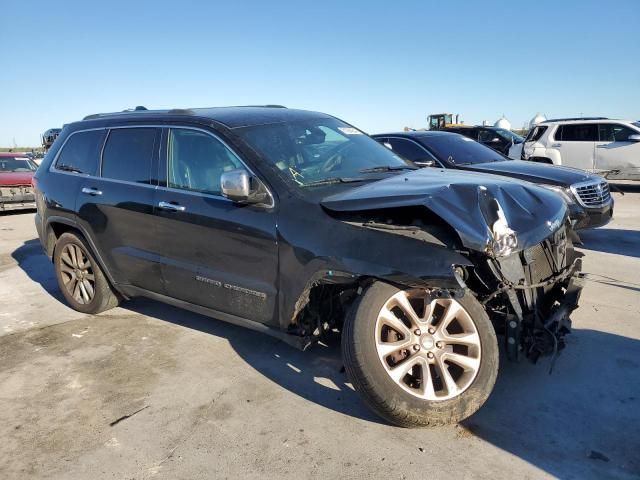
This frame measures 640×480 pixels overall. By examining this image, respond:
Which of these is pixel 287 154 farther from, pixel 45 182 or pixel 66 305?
pixel 66 305

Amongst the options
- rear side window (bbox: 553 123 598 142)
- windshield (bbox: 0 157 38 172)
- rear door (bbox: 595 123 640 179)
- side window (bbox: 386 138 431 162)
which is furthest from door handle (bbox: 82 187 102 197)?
rear door (bbox: 595 123 640 179)

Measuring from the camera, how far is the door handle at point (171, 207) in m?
3.80

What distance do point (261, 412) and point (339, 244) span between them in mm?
1166

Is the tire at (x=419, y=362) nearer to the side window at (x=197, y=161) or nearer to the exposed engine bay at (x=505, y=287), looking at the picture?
the exposed engine bay at (x=505, y=287)

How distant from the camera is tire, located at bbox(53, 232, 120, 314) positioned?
482 centimetres

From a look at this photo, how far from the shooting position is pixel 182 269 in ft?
12.7

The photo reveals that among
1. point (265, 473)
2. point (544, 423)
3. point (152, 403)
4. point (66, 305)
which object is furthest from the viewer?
point (66, 305)

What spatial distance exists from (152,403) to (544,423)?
7.99 ft

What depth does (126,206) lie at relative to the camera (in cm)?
423

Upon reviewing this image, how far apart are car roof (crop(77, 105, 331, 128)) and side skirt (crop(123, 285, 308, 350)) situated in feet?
4.59

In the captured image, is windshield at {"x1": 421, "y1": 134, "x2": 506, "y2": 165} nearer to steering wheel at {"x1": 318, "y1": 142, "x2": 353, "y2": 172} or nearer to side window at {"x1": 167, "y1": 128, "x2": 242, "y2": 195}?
steering wheel at {"x1": 318, "y1": 142, "x2": 353, "y2": 172}

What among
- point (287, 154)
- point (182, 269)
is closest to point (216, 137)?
point (287, 154)

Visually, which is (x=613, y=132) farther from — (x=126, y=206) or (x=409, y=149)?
(x=126, y=206)

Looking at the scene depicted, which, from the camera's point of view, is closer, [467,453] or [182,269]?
[467,453]
